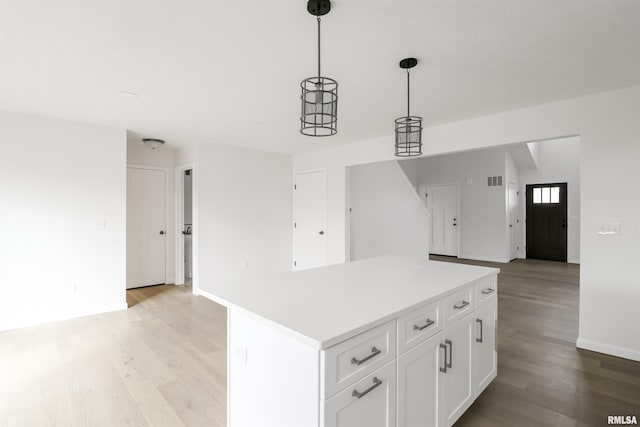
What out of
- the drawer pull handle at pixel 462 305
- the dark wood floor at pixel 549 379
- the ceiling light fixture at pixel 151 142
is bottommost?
the dark wood floor at pixel 549 379

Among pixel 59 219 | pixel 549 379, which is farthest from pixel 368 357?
pixel 59 219

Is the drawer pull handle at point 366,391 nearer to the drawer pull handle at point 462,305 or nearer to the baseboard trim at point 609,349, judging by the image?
the drawer pull handle at point 462,305

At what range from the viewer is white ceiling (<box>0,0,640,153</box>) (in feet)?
5.52

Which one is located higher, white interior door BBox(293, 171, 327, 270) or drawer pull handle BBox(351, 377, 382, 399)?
white interior door BBox(293, 171, 327, 270)

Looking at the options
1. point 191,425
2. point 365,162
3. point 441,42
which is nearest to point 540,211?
point 365,162

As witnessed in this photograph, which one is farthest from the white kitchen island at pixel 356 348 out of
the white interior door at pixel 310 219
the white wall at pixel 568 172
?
the white wall at pixel 568 172

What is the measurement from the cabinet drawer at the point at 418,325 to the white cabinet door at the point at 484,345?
50 centimetres

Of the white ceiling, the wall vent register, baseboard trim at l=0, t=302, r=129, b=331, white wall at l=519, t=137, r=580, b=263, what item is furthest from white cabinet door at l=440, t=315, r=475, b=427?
white wall at l=519, t=137, r=580, b=263

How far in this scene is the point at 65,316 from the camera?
3.61m

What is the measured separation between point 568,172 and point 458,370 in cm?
781

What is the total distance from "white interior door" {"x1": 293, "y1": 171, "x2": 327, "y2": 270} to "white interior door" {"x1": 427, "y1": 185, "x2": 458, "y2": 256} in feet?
14.0

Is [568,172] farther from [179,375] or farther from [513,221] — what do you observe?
[179,375]

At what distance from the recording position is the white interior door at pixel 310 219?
17.6ft

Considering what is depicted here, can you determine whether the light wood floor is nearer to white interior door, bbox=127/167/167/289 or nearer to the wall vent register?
white interior door, bbox=127/167/167/289
